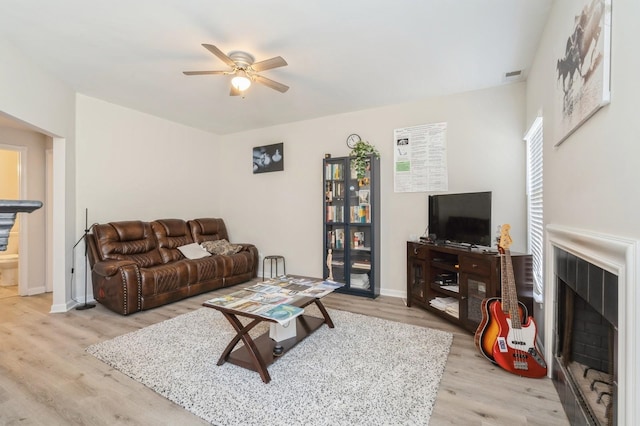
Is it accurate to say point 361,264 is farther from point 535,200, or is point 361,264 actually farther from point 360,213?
point 535,200

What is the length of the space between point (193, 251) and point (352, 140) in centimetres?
281

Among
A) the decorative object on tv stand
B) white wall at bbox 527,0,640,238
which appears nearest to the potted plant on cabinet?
the decorative object on tv stand

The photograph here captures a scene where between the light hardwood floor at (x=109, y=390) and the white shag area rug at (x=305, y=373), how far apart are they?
0.26ft

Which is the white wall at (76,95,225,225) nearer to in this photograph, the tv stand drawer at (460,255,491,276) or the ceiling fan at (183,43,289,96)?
the ceiling fan at (183,43,289,96)

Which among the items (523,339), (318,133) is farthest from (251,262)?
(523,339)

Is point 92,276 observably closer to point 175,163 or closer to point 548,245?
point 175,163

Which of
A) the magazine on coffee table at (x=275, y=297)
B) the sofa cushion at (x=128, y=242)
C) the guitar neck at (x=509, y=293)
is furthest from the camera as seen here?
the sofa cushion at (x=128, y=242)

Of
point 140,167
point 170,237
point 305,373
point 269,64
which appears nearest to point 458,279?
point 305,373

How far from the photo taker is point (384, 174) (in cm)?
394

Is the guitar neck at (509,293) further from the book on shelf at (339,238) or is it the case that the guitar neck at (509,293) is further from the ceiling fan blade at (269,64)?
the ceiling fan blade at (269,64)

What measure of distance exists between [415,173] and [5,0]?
3906mm

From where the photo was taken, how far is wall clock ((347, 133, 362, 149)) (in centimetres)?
411

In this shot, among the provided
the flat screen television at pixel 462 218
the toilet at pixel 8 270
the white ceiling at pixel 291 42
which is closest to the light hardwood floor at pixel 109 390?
the flat screen television at pixel 462 218

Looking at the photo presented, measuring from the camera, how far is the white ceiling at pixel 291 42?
6.67ft
